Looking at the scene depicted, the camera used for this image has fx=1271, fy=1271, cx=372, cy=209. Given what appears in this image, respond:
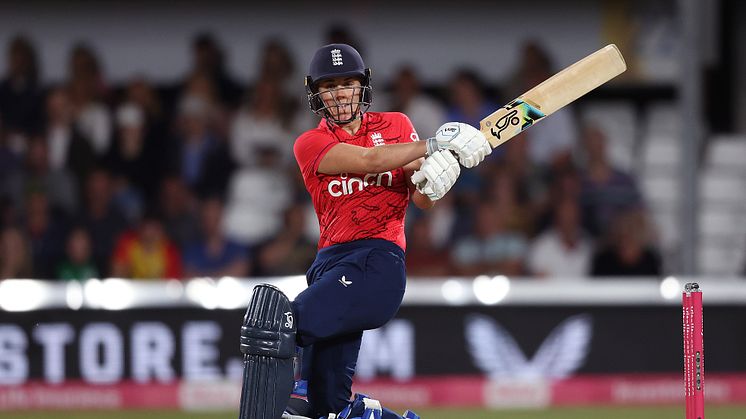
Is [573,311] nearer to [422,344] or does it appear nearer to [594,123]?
[422,344]

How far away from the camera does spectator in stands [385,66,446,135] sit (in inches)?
428

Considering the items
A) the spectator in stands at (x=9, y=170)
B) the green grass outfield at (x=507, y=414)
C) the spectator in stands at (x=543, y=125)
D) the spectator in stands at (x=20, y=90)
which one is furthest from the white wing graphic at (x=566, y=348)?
the spectator in stands at (x=20, y=90)

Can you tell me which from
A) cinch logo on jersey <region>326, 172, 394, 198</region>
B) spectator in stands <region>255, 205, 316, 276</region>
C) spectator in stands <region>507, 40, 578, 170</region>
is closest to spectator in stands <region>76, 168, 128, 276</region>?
spectator in stands <region>255, 205, 316, 276</region>

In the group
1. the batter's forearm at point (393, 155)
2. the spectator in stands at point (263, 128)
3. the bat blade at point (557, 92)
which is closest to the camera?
the batter's forearm at point (393, 155)

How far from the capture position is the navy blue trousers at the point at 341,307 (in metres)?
4.91

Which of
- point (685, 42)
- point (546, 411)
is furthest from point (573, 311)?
point (685, 42)

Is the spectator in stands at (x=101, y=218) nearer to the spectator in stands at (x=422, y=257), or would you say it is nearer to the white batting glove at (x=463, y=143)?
the spectator in stands at (x=422, y=257)

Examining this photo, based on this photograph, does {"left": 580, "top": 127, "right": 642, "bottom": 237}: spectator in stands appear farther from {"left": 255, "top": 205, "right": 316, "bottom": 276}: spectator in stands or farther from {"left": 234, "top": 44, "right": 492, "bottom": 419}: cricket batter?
{"left": 234, "top": 44, "right": 492, "bottom": 419}: cricket batter

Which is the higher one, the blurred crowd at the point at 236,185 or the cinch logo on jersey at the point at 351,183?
the blurred crowd at the point at 236,185

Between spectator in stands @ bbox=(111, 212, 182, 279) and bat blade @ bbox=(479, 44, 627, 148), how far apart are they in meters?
5.51

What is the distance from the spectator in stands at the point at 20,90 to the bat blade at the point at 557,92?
7.04m

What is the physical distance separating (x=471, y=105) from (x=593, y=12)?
2.29m

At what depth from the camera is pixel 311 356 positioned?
5.16 metres

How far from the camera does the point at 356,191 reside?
512 centimetres
